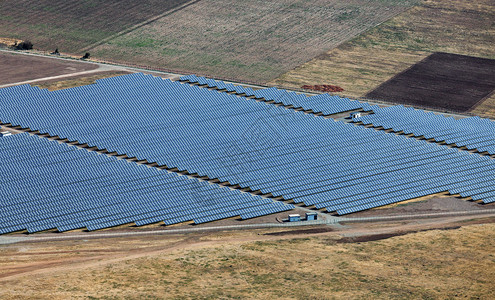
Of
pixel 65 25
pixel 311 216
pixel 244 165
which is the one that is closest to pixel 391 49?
pixel 244 165

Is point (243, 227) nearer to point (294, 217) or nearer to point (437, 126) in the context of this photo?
point (294, 217)

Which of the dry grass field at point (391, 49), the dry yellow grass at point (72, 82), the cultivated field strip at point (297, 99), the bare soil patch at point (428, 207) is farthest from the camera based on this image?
the dry grass field at point (391, 49)

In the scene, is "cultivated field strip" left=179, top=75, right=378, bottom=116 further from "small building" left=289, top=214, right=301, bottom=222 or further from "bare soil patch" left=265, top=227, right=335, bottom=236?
"bare soil patch" left=265, top=227, right=335, bottom=236

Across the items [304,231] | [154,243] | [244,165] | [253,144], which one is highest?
[253,144]

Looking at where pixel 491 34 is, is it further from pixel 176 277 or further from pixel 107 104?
pixel 176 277

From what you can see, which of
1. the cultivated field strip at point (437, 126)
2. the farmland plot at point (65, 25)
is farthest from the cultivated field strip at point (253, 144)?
the farmland plot at point (65, 25)

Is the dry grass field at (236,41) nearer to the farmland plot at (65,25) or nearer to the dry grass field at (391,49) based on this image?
the dry grass field at (391,49)
